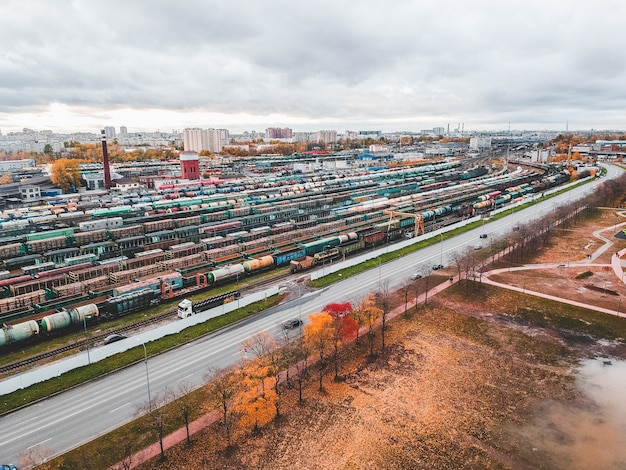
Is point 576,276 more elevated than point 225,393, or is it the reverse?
point 576,276

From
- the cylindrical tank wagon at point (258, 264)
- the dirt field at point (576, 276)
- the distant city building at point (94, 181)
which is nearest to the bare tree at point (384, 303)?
the dirt field at point (576, 276)

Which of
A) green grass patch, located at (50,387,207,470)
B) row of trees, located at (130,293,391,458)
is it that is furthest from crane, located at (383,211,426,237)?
green grass patch, located at (50,387,207,470)

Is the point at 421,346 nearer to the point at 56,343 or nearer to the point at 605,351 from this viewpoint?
the point at 605,351

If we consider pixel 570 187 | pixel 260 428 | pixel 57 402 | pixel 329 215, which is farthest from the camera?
pixel 570 187

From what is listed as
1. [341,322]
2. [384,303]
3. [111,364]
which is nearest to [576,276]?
[384,303]

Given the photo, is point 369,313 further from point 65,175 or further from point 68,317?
point 65,175

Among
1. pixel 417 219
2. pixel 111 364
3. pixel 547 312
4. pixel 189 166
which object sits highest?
pixel 189 166

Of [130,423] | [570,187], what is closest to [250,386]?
[130,423]

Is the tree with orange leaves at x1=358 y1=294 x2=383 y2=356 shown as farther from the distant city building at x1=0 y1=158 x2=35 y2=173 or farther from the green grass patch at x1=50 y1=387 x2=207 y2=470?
the distant city building at x1=0 y1=158 x2=35 y2=173
